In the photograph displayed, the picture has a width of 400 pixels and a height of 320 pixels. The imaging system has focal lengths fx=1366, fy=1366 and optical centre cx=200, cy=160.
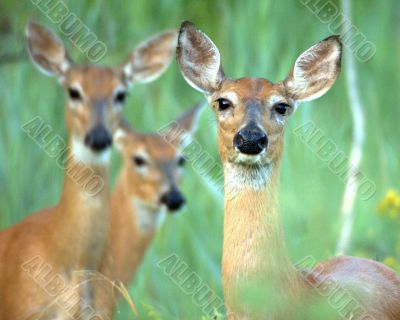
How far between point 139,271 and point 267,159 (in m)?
5.00

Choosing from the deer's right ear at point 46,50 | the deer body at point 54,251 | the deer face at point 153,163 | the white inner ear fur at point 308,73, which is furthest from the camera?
the deer face at point 153,163

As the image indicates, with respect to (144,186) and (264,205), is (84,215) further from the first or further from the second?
(144,186)

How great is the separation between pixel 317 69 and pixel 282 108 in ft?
1.54

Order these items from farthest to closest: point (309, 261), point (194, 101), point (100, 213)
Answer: point (194, 101) → point (100, 213) → point (309, 261)

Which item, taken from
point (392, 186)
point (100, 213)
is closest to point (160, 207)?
point (392, 186)

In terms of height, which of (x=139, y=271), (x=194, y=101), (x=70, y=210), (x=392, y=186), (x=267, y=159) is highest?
(x=194, y=101)

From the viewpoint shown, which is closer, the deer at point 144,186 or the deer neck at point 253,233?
the deer neck at point 253,233

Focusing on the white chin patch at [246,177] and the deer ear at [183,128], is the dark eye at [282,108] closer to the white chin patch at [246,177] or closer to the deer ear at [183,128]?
the white chin patch at [246,177]

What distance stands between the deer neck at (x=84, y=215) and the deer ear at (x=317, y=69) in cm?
202

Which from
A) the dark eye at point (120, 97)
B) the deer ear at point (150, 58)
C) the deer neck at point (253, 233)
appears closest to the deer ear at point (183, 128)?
the deer ear at point (150, 58)

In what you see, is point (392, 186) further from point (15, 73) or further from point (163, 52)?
point (15, 73)

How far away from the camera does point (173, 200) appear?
1066 centimetres

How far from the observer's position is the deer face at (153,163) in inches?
431

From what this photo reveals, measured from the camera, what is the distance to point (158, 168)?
11.2 m
